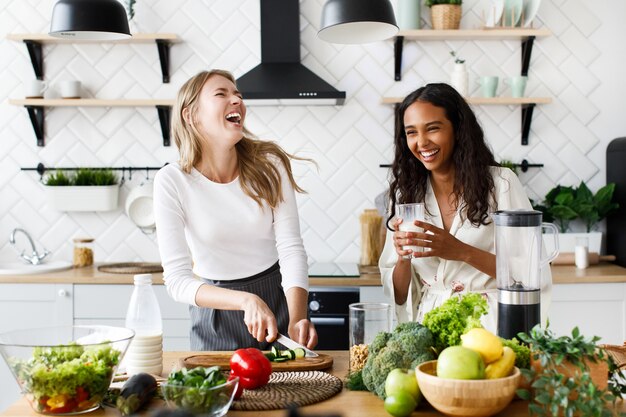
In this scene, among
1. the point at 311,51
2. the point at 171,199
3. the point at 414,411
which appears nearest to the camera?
the point at 414,411

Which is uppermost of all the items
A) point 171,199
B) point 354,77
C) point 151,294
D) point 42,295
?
point 354,77

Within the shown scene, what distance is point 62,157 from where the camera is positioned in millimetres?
4246

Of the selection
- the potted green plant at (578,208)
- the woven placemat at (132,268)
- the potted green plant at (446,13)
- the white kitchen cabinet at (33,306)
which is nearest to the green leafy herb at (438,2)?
the potted green plant at (446,13)

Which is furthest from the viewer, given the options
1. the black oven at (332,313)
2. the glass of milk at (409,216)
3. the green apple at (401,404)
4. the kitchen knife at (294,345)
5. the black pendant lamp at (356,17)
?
the black oven at (332,313)

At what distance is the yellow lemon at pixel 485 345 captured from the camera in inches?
57.9

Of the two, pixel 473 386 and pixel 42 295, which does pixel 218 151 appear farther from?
pixel 42 295

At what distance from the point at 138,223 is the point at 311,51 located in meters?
1.39

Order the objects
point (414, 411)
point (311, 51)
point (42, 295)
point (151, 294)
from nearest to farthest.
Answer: point (414, 411) < point (151, 294) < point (42, 295) < point (311, 51)

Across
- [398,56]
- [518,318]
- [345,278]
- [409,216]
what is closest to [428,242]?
[409,216]

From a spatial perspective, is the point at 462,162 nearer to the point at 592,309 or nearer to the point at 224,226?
the point at 224,226

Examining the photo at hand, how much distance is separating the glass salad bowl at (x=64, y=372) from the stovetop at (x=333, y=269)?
2.10 m

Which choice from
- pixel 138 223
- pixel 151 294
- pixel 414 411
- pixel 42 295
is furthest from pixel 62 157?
pixel 414 411

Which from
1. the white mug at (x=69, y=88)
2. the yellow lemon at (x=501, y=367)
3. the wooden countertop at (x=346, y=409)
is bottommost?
the wooden countertop at (x=346, y=409)

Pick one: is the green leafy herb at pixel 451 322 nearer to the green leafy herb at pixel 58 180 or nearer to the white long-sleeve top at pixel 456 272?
the white long-sleeve top at pixel 456 272
